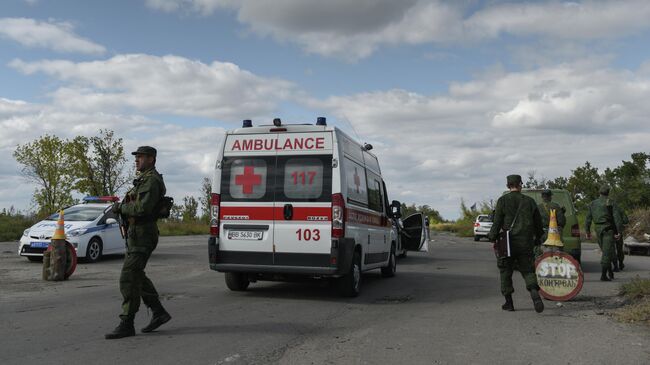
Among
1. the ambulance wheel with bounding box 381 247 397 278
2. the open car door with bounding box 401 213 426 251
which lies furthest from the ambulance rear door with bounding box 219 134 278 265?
the open car door with bounding box 401 213 426 251

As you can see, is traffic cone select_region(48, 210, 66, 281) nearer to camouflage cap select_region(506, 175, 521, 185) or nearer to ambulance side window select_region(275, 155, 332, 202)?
ambulance side window select_region(275, 155, 332, 202)

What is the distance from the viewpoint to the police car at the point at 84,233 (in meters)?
14.7

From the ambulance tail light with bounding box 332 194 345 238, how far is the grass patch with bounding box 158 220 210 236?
31.9 meters

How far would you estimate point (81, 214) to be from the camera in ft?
52.3

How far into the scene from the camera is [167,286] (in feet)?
35.4

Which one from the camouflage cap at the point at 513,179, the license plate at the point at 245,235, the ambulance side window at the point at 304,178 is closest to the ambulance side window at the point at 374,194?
the ambulance side window at the point at 304,178

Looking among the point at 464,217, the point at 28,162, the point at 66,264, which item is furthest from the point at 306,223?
the point at 464,217

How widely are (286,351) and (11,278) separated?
844cm

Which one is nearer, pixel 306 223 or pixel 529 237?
pixel 529 237

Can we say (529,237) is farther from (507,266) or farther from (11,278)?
(11,278)

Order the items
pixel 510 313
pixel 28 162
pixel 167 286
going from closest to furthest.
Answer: pixel 510 313, pixel 167 286, pixel 28 162

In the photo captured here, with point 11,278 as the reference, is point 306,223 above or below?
above

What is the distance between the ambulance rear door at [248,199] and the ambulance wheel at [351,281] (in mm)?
1217

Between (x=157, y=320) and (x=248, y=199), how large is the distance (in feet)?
9.83
